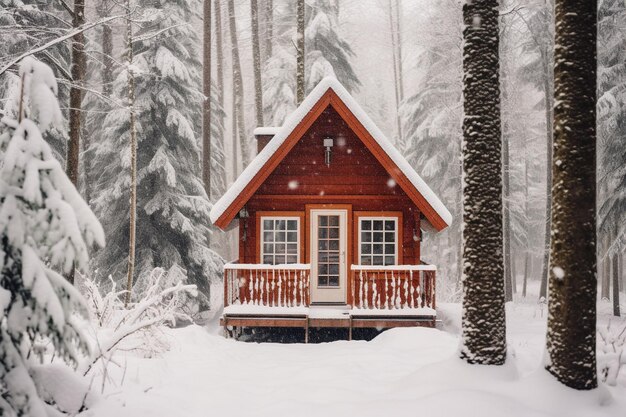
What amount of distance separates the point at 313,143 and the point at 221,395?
7.50 m

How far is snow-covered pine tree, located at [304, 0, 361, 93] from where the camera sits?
66.4 feet

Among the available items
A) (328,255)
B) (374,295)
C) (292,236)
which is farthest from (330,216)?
(374,295)

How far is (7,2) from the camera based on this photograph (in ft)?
46.5

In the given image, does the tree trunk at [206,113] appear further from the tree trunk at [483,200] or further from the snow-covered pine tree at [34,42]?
the tree trunk at [483,200]

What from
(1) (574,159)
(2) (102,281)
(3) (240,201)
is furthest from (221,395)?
(2) (102,281)

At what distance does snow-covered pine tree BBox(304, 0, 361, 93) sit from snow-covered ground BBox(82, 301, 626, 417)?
48.4 ft

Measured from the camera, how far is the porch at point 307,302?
10.4 m

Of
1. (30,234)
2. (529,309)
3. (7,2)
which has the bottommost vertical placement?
(529,309)

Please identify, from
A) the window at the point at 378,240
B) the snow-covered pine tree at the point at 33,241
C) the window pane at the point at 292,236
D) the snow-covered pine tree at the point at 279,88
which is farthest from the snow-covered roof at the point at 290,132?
the snow-covered pine tree at the point at 279,88

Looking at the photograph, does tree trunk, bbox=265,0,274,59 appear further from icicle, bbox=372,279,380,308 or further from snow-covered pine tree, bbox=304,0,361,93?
icicle, bbox=372,279,380,308

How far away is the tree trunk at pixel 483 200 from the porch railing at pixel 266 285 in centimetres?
530

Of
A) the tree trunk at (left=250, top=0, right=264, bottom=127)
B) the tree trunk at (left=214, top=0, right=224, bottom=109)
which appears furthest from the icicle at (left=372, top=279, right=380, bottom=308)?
the tree trunk at (left=214, top=0, right=224, bottom=109)

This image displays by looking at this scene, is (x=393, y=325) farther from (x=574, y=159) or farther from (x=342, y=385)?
(x=574, y=159)

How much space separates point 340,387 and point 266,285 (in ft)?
16.9
